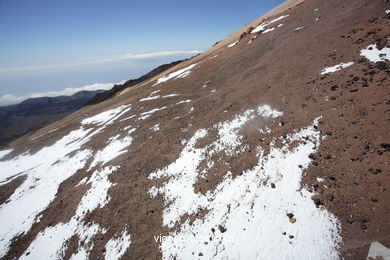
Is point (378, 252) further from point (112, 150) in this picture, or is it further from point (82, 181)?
point (112, 150)

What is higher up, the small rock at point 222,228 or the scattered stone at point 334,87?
the scattered stone at point 334,87

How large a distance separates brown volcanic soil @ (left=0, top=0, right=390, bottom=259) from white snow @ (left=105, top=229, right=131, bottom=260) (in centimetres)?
58

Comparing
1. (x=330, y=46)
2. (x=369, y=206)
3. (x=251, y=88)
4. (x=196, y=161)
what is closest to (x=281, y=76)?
(x=251, y=88)

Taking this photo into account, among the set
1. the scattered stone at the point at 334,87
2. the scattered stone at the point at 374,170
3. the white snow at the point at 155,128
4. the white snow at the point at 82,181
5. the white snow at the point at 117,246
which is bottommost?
the white snow at the point at 117,246

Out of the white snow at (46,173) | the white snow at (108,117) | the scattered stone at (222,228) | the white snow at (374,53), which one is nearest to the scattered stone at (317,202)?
the scattered stone at (222,228)

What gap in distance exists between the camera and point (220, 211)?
13.1 metres

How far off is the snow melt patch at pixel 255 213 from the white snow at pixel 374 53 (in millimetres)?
8288

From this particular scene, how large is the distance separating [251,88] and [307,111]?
905 cm

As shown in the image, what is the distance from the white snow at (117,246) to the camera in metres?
13.5

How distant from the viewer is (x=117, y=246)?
46.2ft

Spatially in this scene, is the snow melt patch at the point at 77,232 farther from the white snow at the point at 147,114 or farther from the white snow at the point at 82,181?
the white snow at the point at 147,114

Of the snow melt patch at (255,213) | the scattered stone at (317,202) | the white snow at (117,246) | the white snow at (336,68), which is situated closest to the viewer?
the snow melt patch at (255,213)

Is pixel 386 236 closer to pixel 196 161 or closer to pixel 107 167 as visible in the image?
pixel 196 161

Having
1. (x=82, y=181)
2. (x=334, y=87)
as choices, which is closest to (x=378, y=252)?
(x=334, y=87)
